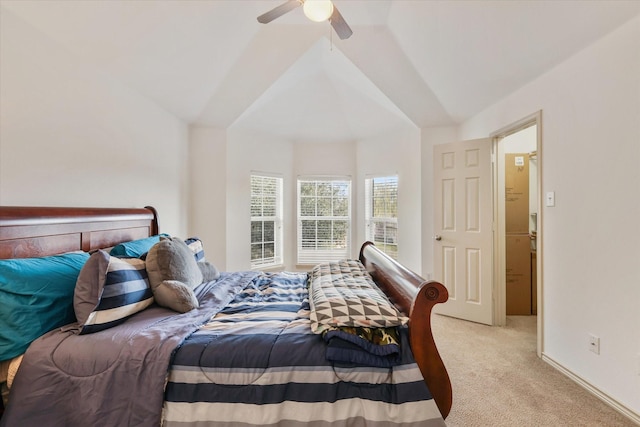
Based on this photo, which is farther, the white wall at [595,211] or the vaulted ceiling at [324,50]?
the vaulted ceiling at [324,50]

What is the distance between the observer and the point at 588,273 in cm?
196

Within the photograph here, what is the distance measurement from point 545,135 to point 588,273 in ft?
3.70

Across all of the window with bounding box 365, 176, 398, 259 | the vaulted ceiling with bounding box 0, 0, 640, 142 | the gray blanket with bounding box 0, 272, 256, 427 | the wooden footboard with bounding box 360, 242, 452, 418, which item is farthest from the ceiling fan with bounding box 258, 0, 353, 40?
the window with bounding box 365, 176, 398, 259

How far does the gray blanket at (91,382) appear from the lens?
3.90ft

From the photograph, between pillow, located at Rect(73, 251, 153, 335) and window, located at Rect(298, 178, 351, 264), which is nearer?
pillow, located at Rect(73, 251, 153, 335)

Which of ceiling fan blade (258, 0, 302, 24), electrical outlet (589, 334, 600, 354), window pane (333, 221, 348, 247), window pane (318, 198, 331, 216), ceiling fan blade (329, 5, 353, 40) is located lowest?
electrical outlet (589, 334, 600, 354)

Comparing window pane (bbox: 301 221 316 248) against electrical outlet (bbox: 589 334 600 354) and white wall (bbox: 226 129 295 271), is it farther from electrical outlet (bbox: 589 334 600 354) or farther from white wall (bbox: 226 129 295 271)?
electrical outlet (bbox: 589 334 600 354)

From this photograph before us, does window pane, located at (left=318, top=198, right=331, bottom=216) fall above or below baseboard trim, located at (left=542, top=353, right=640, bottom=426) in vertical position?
above

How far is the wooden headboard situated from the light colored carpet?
256 cm

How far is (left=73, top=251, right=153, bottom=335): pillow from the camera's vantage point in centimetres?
136

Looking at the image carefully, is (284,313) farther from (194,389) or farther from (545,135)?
(545,135)

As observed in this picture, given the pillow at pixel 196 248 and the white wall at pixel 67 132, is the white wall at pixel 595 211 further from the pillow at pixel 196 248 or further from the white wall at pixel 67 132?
the white wall at pixel 67 132

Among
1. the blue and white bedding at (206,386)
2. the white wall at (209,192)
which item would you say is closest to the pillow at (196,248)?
the white wall at (209,192)

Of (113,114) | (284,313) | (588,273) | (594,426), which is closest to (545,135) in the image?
(588,273)
